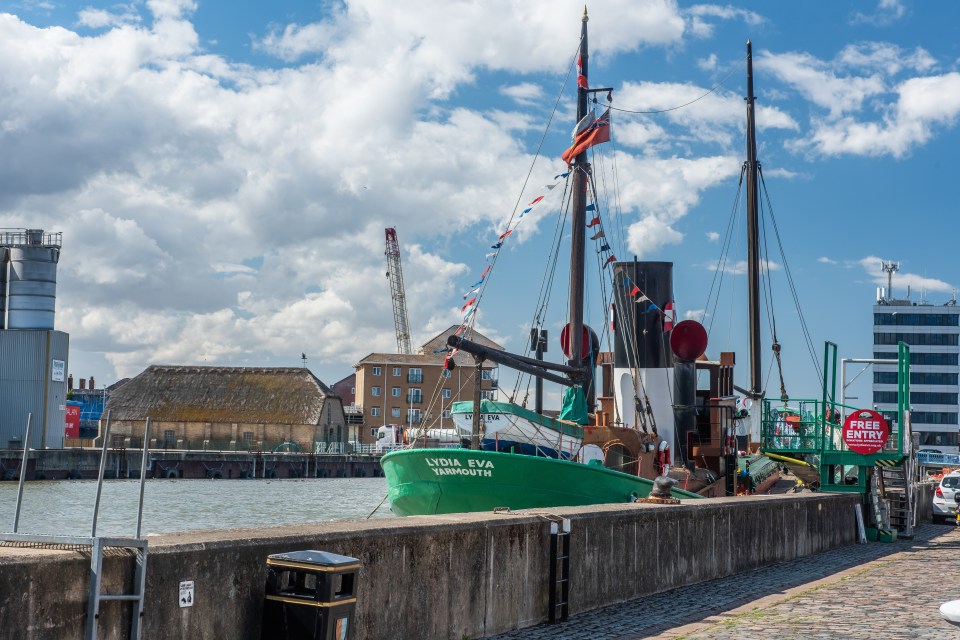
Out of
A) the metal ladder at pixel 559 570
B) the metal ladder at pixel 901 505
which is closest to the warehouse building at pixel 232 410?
the metal ladder at pixel 901 505

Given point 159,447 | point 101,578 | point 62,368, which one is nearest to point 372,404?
point 159,447

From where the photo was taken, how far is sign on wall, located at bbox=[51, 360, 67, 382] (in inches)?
3166

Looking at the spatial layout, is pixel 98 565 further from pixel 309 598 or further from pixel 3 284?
pixel 3 284

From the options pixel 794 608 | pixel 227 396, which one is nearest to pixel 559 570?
pixel 794 608

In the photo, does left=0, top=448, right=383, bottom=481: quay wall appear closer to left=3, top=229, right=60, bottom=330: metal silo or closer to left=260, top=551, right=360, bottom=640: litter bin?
left=3, top=229, right=60, bottom=330: metal silo

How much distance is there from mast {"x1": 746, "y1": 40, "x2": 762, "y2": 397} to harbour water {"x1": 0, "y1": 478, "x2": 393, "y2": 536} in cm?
1576

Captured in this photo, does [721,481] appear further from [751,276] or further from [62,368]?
[62,368]

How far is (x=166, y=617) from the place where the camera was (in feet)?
25.4

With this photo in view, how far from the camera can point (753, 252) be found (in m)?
49.2

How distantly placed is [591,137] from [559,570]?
21.1 meters

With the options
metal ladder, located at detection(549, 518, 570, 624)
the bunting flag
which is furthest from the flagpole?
metal ladder, located at detection(549, 518, 570, 624)

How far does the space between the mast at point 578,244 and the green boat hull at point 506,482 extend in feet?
22.9

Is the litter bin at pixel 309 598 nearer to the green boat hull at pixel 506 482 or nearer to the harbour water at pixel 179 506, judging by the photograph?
the green boat hull at pixel 506 482

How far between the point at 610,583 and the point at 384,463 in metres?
12.7
